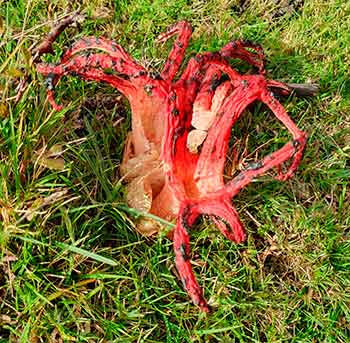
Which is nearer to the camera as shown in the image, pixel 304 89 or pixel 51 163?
pixel 51 163

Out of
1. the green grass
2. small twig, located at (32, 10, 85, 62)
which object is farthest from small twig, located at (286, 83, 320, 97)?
small twig, located at (32, 10, 85, 62)

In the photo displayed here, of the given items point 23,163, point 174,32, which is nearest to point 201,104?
point 174,32

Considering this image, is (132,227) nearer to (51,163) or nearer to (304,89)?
(51,163)

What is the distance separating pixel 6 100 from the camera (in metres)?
2.59

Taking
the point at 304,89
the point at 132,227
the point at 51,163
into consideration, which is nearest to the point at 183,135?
the point at 132,227

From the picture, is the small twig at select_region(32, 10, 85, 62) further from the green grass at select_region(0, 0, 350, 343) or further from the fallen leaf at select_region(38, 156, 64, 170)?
the fallen leaf at select_region(38, 156, 64, 170)

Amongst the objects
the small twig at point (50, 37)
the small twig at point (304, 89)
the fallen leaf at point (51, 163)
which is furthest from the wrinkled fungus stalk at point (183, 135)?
the small twig at point (304, 89)

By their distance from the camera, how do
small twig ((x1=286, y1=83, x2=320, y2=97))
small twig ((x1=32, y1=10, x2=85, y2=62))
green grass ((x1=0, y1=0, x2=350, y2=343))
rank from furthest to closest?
1. small twig ((x1=286, y1=83, x2=320, y2=97))
2. small twig ((x1=32, y1=10, x2=85, y2=62))
3. green grass ((x1=0, y1=0, x2=350, y2=343))

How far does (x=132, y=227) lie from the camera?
2809 millimetres

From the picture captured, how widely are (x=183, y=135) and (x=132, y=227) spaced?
0.45 metres

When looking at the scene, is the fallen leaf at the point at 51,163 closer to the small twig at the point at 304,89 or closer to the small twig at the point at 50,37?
the small twig at the point at 50,37

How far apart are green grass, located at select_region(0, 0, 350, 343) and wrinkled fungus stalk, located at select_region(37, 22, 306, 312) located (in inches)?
5.5

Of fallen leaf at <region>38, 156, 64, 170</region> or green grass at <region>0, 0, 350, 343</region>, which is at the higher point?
fallen leaf at <region>38, 156, 64, 170</region>

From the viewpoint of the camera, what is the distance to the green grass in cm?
255
